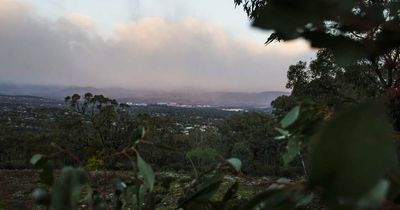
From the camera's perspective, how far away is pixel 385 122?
0.27 meters

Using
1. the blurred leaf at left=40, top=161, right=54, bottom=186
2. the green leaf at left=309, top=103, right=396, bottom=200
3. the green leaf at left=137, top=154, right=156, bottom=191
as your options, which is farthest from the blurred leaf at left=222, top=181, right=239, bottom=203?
the green leaf at left=309, top=103, right=396, bottom=200

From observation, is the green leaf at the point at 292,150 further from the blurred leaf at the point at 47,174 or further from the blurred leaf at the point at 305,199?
the blurred leaf at the point at 47,174

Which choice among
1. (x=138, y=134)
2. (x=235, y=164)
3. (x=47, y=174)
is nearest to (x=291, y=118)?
(x=235, y=164)

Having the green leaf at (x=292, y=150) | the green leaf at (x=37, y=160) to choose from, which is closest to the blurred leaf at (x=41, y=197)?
the green leaf at (x=37, y=160)

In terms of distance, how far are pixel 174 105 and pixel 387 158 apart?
97401mm

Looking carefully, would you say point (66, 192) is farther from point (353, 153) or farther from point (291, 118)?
point (291, 118)

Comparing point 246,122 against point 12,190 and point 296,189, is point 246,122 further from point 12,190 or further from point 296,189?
point 296,189

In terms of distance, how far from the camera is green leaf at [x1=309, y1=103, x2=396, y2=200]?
0.25 m

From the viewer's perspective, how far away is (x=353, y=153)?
26 centimetres

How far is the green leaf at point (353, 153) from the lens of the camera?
0.25 m

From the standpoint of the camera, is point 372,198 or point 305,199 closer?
point 372,198

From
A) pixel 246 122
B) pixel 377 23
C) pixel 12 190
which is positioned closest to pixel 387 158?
pixel 377 23

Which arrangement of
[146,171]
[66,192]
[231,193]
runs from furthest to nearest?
[231,193] < [146,171] < [66,192]

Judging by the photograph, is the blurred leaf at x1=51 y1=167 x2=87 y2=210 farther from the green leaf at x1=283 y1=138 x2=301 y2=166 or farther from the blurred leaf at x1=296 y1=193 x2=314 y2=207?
the green leaf at x1=283 y1=138 x2=301 y2=166
